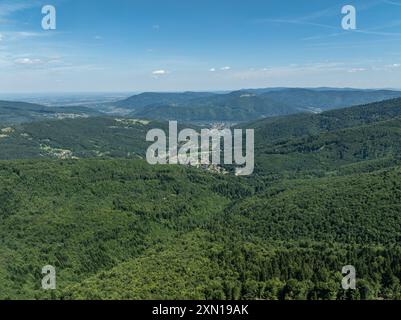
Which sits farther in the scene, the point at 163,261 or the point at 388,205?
the point at 388,205

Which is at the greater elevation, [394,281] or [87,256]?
[394,281]

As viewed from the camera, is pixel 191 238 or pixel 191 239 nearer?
pixel 191 239

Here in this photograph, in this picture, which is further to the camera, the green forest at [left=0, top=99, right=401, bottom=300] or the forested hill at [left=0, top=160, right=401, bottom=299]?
the forested hill at [left=0, top=160, right=401, bottom=299]

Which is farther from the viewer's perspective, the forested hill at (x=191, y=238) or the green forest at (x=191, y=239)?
the forested hill at (x=191, y=238)

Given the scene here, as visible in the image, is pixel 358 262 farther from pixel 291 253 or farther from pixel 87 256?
pixel 87 256
